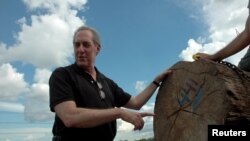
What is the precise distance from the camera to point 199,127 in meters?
4.53

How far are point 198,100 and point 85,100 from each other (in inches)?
46.2

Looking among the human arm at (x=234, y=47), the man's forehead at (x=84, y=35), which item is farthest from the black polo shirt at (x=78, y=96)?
the human arm at (x=234, y=47)

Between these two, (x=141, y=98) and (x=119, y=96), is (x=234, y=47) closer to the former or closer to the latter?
(x=141, y=98)

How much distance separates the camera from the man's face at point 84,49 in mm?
4734

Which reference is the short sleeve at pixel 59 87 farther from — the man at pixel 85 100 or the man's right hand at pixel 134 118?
the man's right hand at pixel 134 118

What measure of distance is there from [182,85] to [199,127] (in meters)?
0.62

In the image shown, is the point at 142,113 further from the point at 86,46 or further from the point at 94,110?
the point at 86,46

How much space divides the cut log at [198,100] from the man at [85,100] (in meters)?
0.33

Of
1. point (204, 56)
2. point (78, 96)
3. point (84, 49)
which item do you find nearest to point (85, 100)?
point (78, 96)

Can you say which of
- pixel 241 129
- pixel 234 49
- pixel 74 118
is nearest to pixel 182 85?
pixel 234 49

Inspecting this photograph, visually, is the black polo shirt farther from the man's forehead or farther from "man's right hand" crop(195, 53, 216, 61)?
"man's right hand" crop(195, 53, 216, 61)

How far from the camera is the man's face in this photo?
473 centimetres

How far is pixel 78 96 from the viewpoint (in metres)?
4.49

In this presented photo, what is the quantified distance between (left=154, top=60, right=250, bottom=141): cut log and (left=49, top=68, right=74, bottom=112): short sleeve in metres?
1.24
